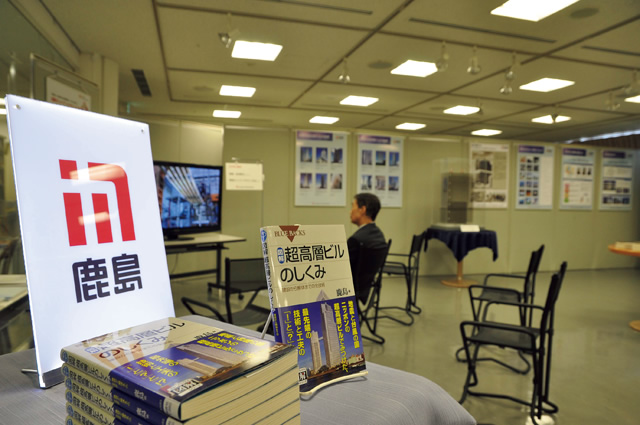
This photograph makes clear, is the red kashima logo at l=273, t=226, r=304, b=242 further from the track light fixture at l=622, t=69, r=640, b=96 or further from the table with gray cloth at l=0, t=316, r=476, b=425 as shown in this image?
the track light fixture at l=622, t=69, r=640, b=96

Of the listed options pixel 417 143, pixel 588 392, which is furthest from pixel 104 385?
pixel 417 143

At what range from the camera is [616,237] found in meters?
8.10

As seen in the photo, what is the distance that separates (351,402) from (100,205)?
0.69m

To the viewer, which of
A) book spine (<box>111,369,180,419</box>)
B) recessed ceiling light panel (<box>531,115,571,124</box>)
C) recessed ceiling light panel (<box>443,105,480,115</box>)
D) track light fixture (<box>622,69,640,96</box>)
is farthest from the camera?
recessed ceiling light panel (<box>531,115,571,124</box>)

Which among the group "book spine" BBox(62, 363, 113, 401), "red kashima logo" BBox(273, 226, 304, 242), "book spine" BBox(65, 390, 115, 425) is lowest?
"book spine" BBox(65, 390, 115, 425)

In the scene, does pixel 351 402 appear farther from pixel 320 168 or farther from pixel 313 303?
pixel 320 168

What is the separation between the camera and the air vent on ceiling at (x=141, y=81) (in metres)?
4.25

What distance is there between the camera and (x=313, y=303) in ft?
2.68

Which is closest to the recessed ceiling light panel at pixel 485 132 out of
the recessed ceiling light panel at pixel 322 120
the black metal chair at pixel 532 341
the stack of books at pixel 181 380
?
the recessed ceiling light panel at pixel 322 120

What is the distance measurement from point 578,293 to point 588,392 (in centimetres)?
363

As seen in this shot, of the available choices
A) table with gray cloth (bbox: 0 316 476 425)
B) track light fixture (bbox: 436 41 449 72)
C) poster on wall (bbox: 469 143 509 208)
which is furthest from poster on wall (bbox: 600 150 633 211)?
table with gray cloth (bbox: 0 316 476 425)

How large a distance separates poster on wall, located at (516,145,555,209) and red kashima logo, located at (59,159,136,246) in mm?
7702

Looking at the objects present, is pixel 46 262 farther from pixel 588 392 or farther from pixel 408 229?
pixel 408 229

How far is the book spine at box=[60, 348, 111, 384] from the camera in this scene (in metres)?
0.49
